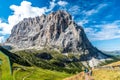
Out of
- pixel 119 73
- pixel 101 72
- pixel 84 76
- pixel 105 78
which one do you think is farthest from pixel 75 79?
pixel 119 73

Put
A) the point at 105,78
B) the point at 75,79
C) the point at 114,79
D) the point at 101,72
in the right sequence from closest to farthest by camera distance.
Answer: the point at 114,79, the point at 105,78, the point at 101,72, the point at 75,79

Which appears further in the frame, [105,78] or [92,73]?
[92,73]

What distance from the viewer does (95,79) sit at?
56.3 meters

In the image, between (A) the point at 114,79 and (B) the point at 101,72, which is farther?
(B) the point at 101,72

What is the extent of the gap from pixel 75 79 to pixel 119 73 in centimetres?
1764

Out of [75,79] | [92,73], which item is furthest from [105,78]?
[75,79]

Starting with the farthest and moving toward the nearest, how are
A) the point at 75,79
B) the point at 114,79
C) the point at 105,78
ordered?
the point at 75,79, the point at 105,78, the point at 114,79

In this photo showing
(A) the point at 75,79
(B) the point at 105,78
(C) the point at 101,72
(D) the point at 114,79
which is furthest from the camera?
(A) the point at 75,79

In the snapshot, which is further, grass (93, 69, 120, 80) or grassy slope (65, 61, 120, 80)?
grassy slope (65, 61, 120, 80)

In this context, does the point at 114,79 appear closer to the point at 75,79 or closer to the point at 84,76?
the point at 84,76

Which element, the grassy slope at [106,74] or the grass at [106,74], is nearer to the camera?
the grass at [106,74]

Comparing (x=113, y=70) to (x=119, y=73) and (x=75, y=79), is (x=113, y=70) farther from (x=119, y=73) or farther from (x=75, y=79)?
(x=75, y=79)

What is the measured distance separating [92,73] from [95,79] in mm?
5391

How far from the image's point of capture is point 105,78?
5344 centimetres
